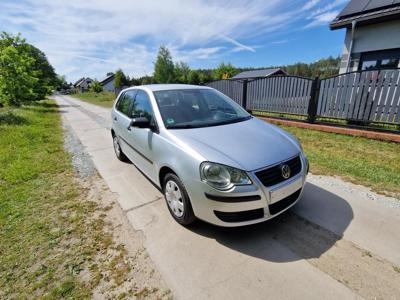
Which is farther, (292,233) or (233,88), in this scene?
(233,88)

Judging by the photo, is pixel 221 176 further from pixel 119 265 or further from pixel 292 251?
pixel 119 265

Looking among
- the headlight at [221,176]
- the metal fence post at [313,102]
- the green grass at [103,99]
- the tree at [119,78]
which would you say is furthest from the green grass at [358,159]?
the tree at [119,78]

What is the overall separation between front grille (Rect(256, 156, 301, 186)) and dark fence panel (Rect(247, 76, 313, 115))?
5675 millimetres

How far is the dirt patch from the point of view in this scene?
175 centimetres

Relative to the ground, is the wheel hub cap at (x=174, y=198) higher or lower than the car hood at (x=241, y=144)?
lower

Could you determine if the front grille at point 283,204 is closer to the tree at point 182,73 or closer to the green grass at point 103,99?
the green grass at point 103,99

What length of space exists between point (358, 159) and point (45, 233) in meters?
5.44

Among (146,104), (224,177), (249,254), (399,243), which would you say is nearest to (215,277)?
(249,254)

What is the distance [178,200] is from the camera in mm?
2418

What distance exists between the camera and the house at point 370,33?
6.86m

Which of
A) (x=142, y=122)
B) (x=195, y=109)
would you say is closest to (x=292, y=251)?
(x=195, y=109)

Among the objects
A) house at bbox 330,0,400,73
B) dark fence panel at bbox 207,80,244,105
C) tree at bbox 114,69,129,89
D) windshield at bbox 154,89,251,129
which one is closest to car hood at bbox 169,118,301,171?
windshield at bbox 154,89,251,129

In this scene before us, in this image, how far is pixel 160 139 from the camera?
2578mm

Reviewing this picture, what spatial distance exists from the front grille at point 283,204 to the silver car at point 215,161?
0.04ft
